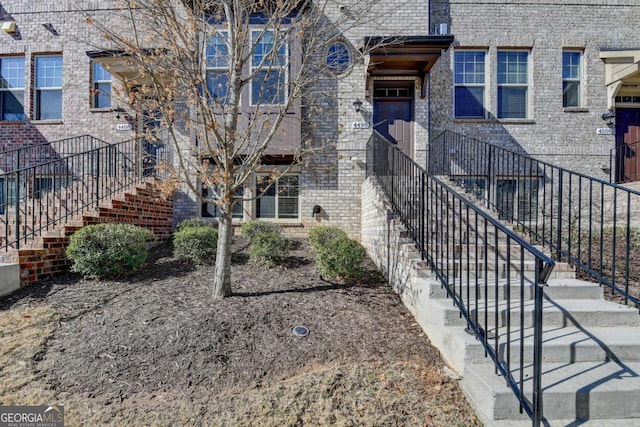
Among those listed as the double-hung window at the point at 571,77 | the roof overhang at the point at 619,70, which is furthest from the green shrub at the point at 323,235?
the roof overhang at the point at 619,70

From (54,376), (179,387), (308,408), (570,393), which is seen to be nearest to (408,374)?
(308,408)

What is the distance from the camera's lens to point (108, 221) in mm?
6184

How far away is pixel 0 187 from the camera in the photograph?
884 cm

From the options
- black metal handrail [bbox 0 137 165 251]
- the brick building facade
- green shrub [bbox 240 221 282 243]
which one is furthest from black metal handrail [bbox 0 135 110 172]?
green shrub [bbox 240 221 282 243]

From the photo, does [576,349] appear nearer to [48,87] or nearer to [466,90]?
[466,90]

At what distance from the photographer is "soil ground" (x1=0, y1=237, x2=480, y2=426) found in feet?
8.38

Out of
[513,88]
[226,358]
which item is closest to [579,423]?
[226,358]

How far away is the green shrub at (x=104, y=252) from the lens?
495 cm

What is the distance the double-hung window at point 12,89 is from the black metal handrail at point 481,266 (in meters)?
9.19

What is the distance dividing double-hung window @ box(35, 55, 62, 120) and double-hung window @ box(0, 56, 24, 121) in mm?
473

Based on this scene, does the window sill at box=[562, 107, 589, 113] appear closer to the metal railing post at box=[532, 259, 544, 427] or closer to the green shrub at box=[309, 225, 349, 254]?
the green shrub at box=[309, 225, 349, 254]

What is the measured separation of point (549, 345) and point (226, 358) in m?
2.66

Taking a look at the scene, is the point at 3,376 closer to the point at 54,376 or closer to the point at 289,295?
the point at 54,376

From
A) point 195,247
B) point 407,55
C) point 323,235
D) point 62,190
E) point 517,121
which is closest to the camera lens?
point 195,247
